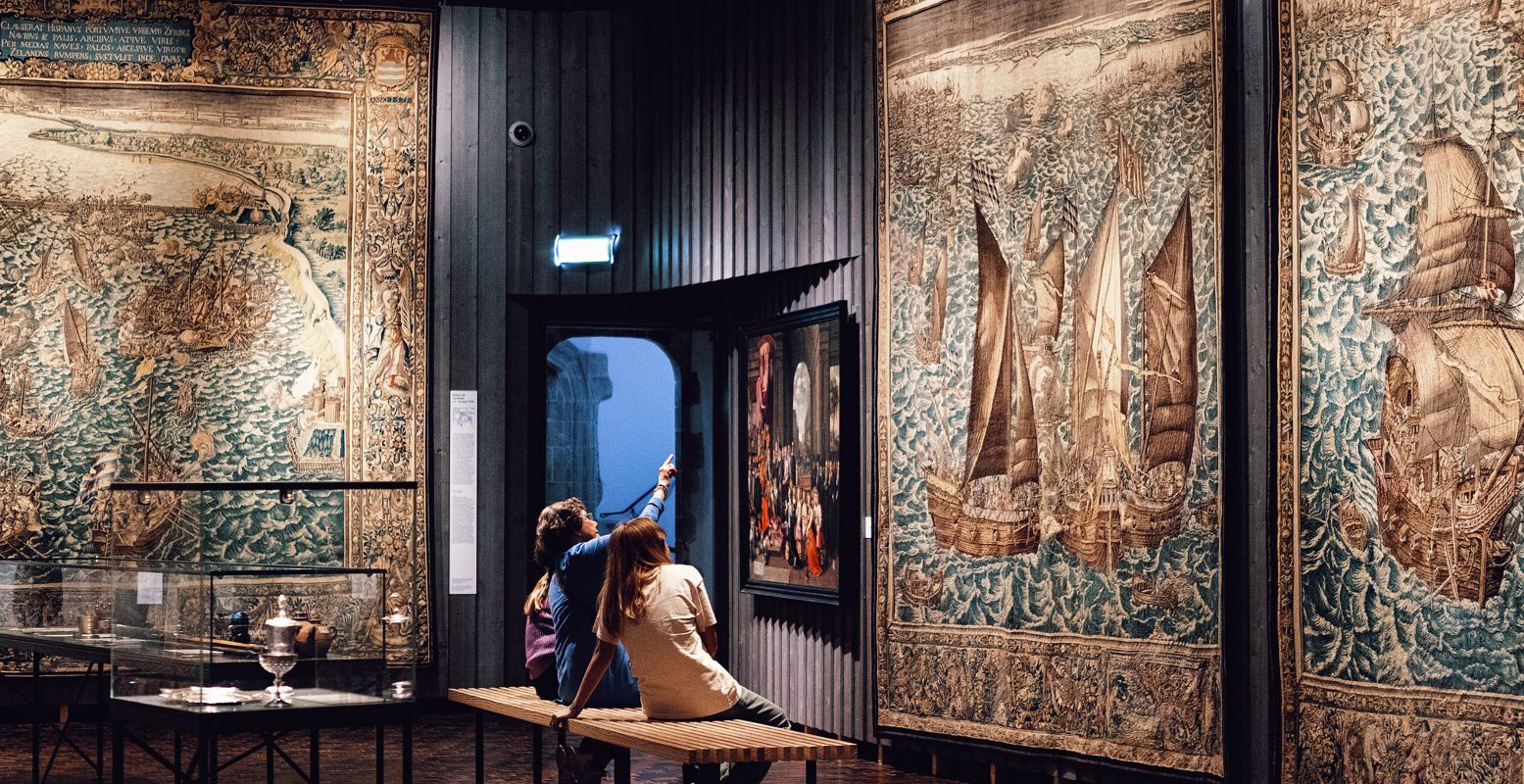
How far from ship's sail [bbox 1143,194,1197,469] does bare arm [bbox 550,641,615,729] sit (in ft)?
8.88

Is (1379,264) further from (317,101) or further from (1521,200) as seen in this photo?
(317,101)

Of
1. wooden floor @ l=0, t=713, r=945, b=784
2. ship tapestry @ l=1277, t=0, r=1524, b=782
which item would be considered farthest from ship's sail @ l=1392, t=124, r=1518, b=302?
wooden floor @ l=0, t=713, r=945, b=784

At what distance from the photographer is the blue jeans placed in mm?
7176

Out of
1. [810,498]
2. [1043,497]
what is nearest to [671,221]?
[810,498]

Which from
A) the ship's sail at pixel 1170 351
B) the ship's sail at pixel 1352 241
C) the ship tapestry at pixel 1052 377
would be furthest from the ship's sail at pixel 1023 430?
the ship's sail at pixel 1352 241

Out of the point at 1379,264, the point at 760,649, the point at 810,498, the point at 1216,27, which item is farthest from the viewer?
the point at 760,649

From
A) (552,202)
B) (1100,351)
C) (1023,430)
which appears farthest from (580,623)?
(552,202)

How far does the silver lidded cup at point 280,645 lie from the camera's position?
258 inches

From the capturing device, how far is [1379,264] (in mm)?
7047

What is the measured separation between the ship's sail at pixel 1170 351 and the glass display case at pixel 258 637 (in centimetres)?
349

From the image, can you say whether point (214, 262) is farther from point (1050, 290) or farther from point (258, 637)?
point (1050, 290)

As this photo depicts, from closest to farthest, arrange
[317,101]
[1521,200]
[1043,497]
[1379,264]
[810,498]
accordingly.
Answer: [1521,200] → [1379,264] → [1043,497] → [810,498] → [317,101]

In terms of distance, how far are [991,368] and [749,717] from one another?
256 cm

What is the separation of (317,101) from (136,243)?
1583 mm
